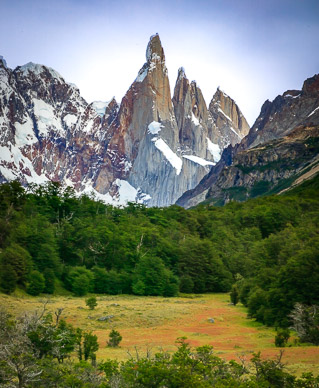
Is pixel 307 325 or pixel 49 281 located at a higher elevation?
pixel 49 281

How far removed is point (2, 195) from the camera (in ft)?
252

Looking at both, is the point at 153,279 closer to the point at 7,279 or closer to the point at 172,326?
the point at 7,279

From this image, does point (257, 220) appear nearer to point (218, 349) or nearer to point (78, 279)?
point (78, 279)

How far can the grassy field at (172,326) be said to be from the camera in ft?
92.2

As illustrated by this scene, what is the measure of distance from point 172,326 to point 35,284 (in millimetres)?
23505

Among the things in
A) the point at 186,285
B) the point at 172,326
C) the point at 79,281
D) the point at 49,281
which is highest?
the point at 79,281

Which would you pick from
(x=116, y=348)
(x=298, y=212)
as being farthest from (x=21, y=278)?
(x=298, y=212)

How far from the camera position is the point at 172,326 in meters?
41.3

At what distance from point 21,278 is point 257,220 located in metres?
63.1

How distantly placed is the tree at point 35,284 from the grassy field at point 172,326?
1988 millimetres

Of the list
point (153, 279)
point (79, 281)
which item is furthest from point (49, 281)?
point (153, 279)

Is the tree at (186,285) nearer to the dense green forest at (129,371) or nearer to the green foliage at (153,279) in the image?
the green foliage at (153,279)

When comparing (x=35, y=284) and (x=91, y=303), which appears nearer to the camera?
(x=91, y=303)

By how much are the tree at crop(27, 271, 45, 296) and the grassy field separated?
6.52ft
